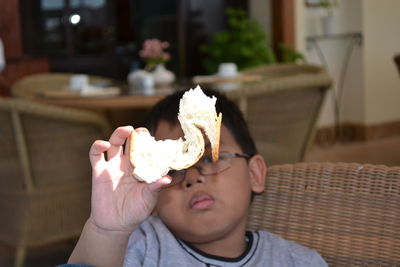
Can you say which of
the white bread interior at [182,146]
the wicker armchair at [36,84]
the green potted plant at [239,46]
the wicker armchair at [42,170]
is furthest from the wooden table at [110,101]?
the green potted plant at [239,46]

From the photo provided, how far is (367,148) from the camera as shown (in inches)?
257

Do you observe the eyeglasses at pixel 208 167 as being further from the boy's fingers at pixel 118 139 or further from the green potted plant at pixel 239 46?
the green potted plant at pixel 239 46

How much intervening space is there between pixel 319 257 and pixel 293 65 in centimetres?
279

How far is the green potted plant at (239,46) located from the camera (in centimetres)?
590

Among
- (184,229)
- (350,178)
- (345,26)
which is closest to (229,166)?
(184,229)

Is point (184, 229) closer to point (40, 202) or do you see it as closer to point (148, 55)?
point (40, 202)

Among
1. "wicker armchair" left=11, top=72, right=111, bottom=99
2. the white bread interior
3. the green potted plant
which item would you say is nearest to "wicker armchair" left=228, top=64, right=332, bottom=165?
"wicker armchair" left=11, top=72, right=111, bottom=99

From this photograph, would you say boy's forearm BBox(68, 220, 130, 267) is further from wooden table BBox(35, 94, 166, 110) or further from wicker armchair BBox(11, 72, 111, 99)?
wicker armchair BBox(11, 72, 111, 99)

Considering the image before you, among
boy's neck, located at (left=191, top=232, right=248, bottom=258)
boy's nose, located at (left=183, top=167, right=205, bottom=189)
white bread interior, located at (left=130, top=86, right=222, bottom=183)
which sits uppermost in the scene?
white bread interior, located at (left=130, top=86, right=222, bottom=183)

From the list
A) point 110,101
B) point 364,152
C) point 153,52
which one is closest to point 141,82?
point 153,52

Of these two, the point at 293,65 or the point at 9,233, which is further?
the point at 293,65

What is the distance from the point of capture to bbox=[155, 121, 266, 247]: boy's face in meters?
1.27

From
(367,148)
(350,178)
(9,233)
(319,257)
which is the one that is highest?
(350,178)

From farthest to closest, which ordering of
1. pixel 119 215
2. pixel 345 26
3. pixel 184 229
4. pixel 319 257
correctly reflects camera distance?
pixel 345 26
pixel 319 257
pixel 184 229
pixel 119 215
